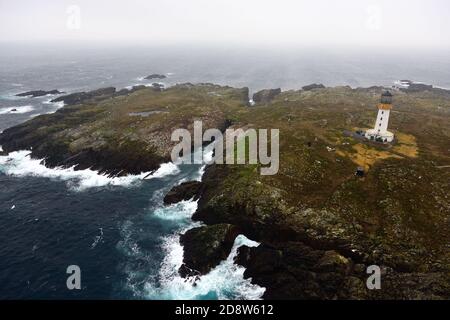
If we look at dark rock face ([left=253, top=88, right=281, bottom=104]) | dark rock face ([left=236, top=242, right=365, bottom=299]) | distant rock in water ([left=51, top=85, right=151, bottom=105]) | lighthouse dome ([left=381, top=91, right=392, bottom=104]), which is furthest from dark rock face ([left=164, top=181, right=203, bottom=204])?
distant rock in water ([left=51, top=85, right=151, bottom=105])

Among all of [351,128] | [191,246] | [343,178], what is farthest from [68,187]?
[351,128]

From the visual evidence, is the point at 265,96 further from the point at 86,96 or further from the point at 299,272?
the point at 299,272

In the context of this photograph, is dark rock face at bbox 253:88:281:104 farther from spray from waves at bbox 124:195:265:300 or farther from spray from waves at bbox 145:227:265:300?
spray from waves at bbox 145:227:265:300

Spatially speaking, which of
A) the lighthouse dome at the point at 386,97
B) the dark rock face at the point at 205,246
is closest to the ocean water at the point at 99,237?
the dark rock face at the point at 205,246

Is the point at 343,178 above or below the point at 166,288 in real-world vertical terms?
above

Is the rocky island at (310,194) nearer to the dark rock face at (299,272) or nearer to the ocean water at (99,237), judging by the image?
the dark rock face at (299,272)
